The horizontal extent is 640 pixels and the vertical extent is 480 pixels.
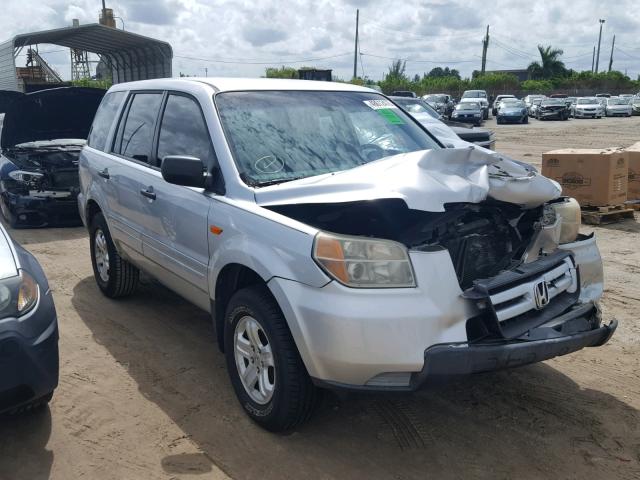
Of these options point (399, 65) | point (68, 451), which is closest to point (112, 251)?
point (68, 451)

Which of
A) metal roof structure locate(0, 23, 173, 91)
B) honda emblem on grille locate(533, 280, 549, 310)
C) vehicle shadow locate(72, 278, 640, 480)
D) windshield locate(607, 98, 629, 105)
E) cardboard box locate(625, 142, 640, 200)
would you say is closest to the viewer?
vehicle shadow locate(72, 278, 640, 480)

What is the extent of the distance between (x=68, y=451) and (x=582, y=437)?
8.88 feet

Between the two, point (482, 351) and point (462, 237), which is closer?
point (482, 351)

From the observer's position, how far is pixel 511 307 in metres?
2.96

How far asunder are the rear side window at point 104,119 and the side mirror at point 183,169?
212cm

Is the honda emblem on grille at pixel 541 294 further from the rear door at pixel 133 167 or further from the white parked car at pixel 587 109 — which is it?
the white parked car at pixel 587 109

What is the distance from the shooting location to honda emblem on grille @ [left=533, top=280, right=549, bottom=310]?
309cm

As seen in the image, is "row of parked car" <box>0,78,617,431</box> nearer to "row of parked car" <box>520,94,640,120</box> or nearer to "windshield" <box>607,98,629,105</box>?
"row of parked car" <box>520,94,640,120</box>

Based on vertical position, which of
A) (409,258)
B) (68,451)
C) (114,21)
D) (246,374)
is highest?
(114,21)

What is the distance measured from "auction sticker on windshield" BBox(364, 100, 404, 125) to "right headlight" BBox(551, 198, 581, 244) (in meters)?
→ 1.31

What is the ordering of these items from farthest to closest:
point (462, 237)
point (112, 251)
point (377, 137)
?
1. point (112, 251)
2. point (377, 137)
3. point (462, 237)

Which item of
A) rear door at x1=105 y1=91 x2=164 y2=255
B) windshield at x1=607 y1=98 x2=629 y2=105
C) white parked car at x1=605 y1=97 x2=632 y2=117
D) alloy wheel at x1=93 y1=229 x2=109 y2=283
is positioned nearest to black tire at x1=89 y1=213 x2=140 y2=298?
alloy wheel at x1=93 y1=229 x2=109 y2=283

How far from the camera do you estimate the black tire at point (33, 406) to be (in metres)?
3.17

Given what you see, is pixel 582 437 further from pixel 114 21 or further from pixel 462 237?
pixel 114 21
